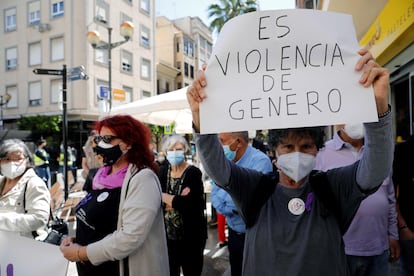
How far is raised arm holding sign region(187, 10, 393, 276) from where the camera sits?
134 cm

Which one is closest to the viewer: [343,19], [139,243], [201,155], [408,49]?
[343,19]

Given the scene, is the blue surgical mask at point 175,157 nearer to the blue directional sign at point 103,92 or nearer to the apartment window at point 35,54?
the blue directional sign at point 103,92

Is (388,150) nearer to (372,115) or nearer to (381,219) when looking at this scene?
(372,115)

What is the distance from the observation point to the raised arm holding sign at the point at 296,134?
4.41ft

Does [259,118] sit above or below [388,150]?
above

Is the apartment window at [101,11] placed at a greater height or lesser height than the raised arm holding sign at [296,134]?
greater

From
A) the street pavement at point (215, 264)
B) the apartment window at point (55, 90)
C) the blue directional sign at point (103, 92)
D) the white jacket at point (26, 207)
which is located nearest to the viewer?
the white jacket at point (26, 207)

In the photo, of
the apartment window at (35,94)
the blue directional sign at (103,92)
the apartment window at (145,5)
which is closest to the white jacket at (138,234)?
the blue directional sign at (103,92)

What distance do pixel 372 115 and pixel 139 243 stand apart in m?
1.45

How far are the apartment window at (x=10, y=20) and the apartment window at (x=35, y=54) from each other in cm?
268

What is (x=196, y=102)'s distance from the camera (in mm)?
1486

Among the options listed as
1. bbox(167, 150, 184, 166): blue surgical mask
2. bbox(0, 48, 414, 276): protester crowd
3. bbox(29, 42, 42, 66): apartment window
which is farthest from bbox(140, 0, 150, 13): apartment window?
bbox(0, 48, 414, 276): protester crowd

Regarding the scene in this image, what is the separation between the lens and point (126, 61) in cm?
2756

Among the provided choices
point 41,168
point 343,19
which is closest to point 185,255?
point 343,19
